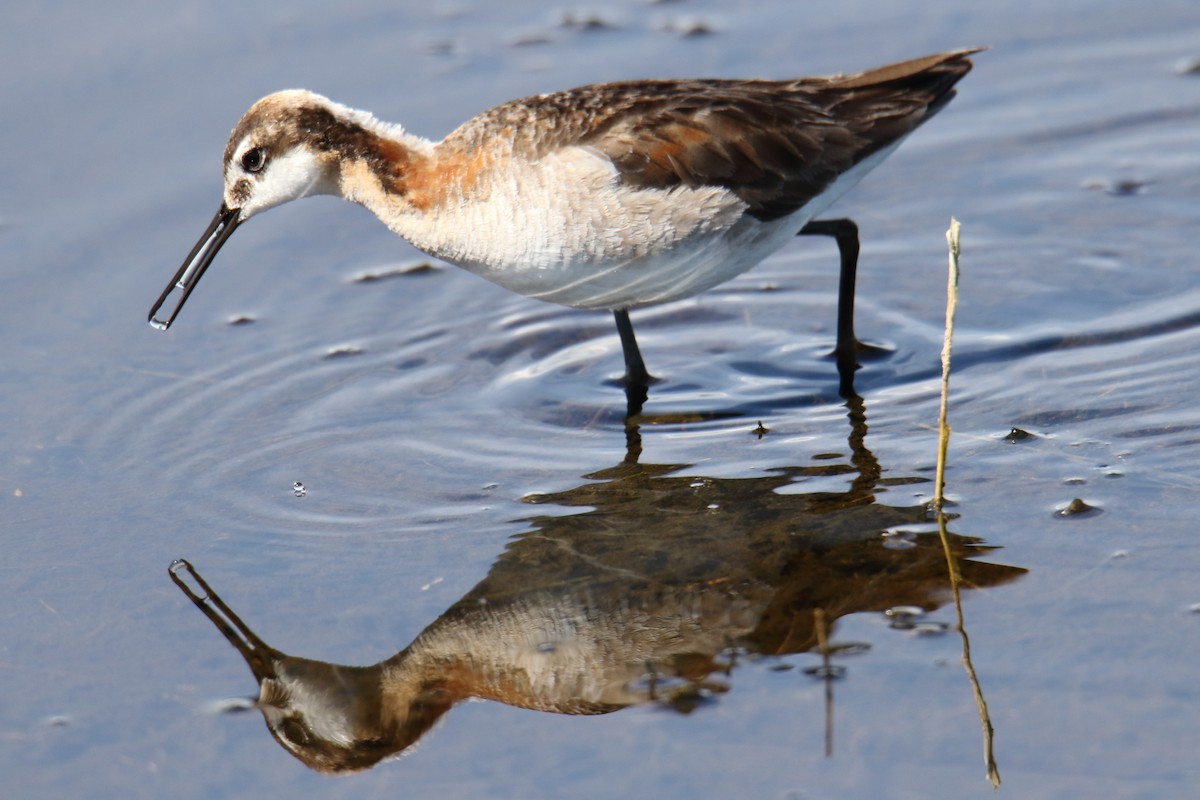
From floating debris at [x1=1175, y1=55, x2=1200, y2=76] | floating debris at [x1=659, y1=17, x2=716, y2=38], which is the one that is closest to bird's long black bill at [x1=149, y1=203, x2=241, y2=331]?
floating debris at [x1=659, y1=17, x2=716, y2=38]

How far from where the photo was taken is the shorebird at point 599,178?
6.66 meters

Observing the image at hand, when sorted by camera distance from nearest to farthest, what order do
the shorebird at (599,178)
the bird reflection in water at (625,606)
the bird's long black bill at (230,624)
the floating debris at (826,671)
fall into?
the floating debris at (826,671), the bird reflection in water at (625,606), the bird's long black bill at (230,624), the shorebird at (599,178)

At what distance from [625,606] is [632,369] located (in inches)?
79.4

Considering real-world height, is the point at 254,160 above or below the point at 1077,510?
above

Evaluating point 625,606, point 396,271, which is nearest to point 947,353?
point 625,606

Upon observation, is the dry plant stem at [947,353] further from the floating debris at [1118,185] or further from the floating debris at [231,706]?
the floating debris at [1118,185]

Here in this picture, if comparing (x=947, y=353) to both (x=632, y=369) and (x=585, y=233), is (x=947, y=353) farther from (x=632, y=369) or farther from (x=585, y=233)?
(x=632, y=369)

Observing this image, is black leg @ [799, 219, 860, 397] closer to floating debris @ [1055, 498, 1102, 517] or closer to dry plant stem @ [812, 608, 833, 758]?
floating debris @ [1055, 498, 1102, 517]

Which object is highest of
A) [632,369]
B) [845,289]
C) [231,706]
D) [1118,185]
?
[1118,185]

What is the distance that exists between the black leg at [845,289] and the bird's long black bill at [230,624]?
2993mm

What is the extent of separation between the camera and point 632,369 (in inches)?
293

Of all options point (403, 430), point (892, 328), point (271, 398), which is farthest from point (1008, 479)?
point (271, 398)

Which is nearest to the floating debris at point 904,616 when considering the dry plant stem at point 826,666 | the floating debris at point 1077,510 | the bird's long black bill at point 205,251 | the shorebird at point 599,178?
the dry plant stem at point 826,666

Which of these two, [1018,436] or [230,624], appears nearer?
[230,624]
